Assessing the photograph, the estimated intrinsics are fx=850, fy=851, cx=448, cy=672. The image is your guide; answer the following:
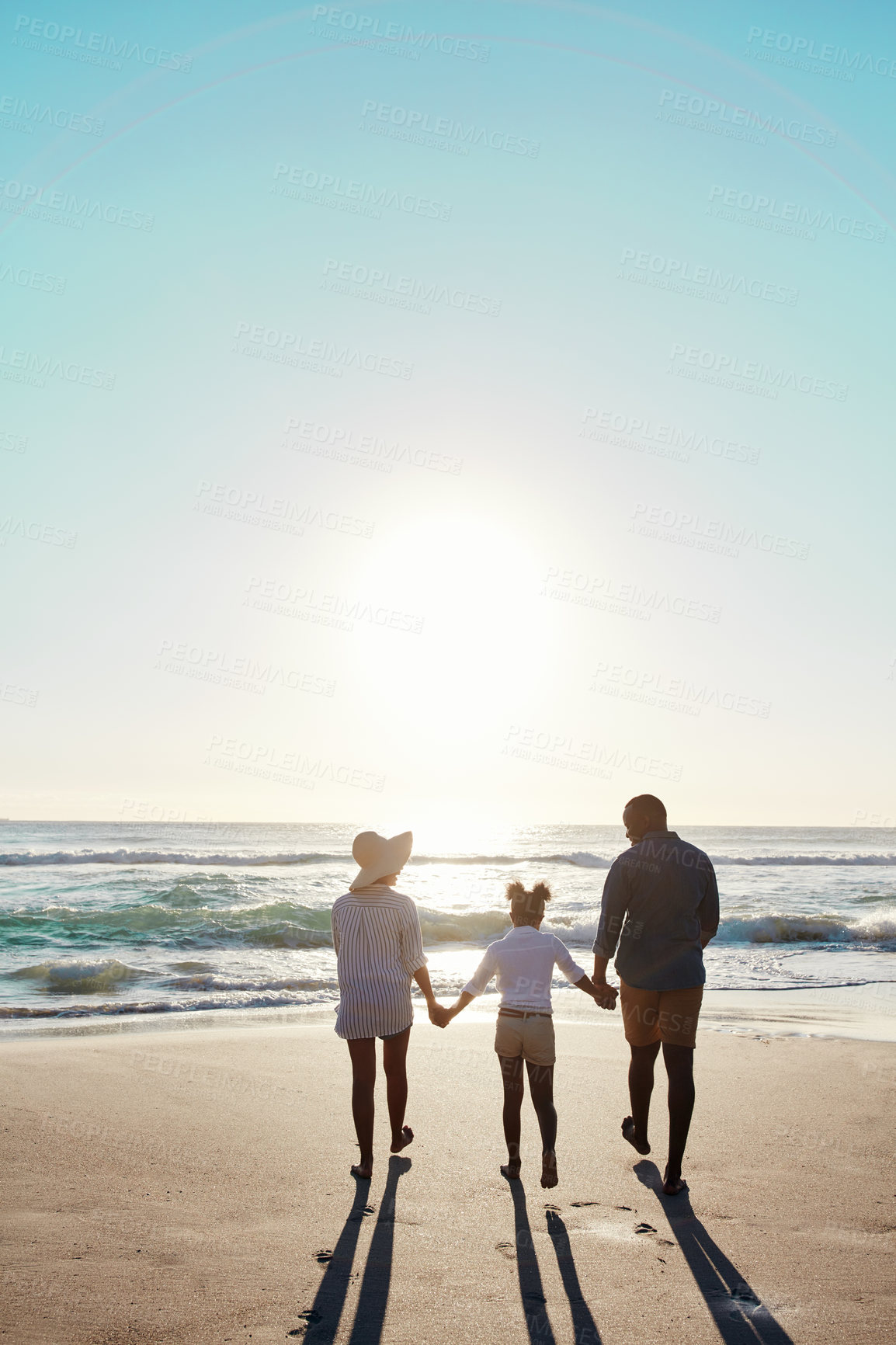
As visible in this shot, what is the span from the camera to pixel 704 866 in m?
4.86

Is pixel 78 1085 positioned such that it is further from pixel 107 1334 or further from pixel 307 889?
pixel 307 889

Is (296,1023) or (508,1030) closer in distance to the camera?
(508,1030)

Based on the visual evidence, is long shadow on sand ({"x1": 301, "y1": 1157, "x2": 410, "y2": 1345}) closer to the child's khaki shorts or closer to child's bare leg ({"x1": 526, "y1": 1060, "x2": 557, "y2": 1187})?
child's bare leg ({"x1": 526, "y1": 1060, "x2": 557, "y2": 1187})

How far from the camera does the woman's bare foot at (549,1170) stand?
14.0 feet

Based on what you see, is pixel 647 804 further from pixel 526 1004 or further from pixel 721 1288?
pixel 721 1288

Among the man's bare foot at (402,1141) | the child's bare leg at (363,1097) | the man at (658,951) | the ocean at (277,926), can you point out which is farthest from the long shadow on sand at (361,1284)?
the ocean at (277,926)

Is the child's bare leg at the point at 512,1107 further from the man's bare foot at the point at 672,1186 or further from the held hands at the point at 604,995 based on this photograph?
the man's bare foot at the point at 672,1186

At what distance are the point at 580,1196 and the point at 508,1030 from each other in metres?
0.88

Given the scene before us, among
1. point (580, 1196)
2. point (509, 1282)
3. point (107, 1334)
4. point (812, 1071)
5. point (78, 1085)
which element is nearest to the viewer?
point (107, 1334)

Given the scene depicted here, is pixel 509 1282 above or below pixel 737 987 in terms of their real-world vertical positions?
above

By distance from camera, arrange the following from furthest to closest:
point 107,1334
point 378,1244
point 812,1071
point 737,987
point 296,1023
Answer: point 737,987 < point 296,1023 < point 812,1071 < point 378,1244 < point 107,1334

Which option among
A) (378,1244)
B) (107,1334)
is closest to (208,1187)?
(378,1244)

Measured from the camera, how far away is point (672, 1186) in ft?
14.5

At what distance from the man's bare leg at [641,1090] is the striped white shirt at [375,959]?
134 cm
